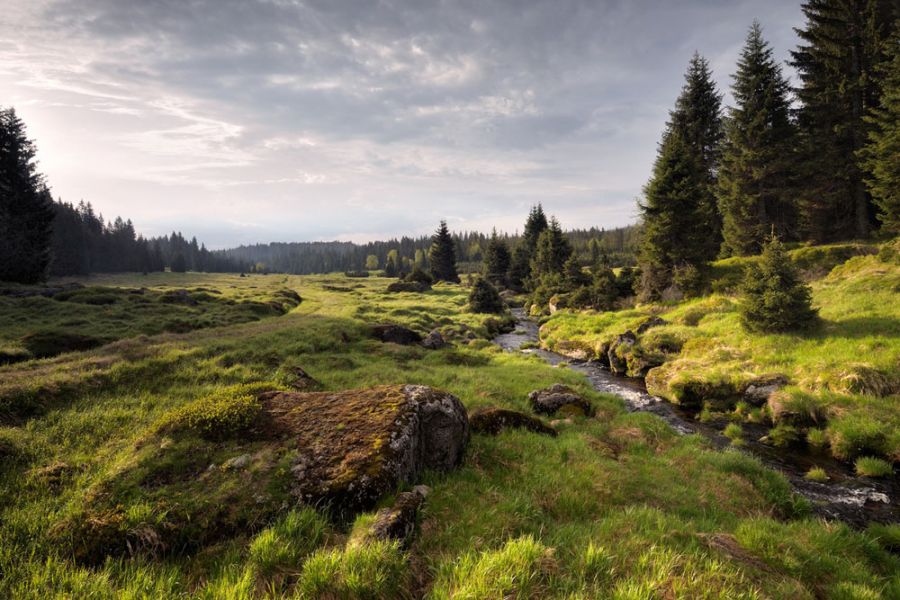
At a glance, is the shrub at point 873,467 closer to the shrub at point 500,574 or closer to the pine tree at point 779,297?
the pine tree at point 779,297

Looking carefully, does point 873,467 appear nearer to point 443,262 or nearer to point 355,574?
point 355,574

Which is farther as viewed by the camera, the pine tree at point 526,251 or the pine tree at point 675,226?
the pine tree at point 526,251

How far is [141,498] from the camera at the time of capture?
5.03 metres

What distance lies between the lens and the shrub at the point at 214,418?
21.8ft

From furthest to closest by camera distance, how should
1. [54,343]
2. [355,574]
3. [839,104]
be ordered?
[839,104] < [54,343] < [355,574]

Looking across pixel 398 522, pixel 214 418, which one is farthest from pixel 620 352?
pixel 214 418

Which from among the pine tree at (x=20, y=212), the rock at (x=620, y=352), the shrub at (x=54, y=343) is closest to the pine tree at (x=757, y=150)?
the rock at (x=620, y=352)

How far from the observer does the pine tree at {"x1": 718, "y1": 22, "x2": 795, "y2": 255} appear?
111ft

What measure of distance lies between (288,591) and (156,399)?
932 cm

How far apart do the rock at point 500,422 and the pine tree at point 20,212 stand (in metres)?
62.2

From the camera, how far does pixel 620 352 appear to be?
79.5ft

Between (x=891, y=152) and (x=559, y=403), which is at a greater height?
(x=891, y=152)

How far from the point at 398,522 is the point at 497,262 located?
77.4 m

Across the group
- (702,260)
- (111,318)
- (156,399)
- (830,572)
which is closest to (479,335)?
(702,260)
